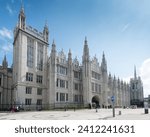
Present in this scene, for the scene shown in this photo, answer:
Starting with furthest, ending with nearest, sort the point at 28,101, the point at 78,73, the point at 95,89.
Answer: the point at 95,89, the point at 78,73, the point at 28,101

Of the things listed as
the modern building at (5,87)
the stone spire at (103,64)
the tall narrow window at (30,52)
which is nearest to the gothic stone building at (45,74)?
the tall narrow window at (30,52)

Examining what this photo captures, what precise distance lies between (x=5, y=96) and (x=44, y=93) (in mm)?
10670

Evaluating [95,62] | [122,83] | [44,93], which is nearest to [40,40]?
[44,93]

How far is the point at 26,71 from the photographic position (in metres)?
48.0

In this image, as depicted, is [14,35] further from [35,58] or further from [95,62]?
[95,62]

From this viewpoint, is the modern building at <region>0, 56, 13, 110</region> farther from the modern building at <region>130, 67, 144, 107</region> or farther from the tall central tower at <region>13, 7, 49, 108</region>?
the modern building at <region>130, 67, 144, 107</region>

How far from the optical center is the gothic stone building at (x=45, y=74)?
47.7 m

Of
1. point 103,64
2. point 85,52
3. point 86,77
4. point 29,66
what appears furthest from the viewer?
point 103,64

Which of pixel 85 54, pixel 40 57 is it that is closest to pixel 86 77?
pixel 85 54

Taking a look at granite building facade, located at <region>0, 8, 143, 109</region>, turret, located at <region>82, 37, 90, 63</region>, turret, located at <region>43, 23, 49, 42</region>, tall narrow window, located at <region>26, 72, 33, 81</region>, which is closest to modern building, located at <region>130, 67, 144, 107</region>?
granite building facade, located at <region>0, 8, 143, 109</region>

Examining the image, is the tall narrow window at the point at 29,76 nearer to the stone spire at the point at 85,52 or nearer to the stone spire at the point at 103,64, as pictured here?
the stone spire at the point at 85,52

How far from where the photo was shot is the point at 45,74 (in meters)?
53.7

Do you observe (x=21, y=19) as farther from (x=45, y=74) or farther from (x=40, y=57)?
(x=45, y=74)

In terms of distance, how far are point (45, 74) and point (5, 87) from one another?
11610 millimetres
